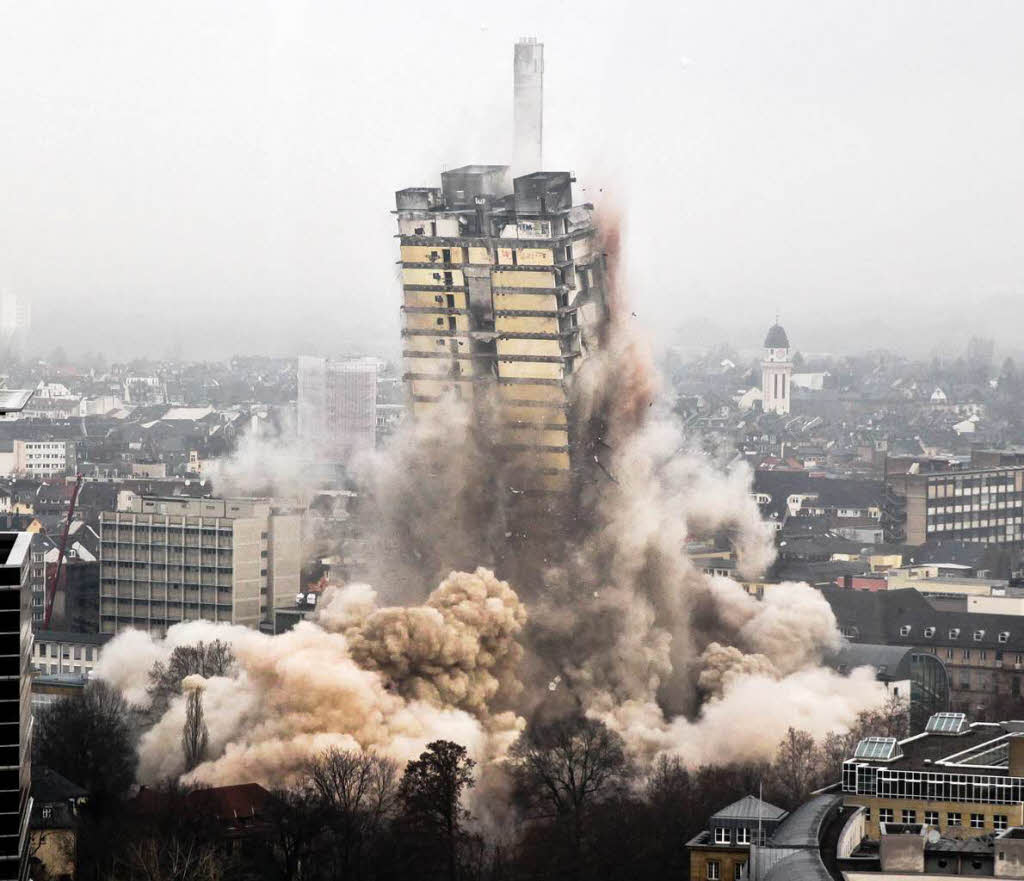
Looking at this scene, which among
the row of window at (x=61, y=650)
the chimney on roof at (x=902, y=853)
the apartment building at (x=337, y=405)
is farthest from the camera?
the apartment building at (x=337, y=405)

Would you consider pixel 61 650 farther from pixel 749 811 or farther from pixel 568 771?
pixel 749 811

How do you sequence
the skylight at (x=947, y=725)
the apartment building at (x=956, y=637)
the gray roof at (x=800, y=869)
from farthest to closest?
the apartment building at (x=956, y=637) → the skylight at (x=947, y=725) → the gray roof at (x=800, y=869)

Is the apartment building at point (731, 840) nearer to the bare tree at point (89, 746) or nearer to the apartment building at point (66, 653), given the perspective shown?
the bare tree at point (89, 746)

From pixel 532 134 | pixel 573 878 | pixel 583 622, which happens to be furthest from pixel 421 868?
pixel 532 134

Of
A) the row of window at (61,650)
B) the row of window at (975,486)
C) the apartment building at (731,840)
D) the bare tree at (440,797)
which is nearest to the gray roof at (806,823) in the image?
the apartment building at (731,840)

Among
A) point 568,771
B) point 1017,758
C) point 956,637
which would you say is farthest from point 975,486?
point 1017,758

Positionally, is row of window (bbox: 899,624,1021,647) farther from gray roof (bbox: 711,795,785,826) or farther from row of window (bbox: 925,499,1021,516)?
row of window (bbox: 925,499,1021,516)
